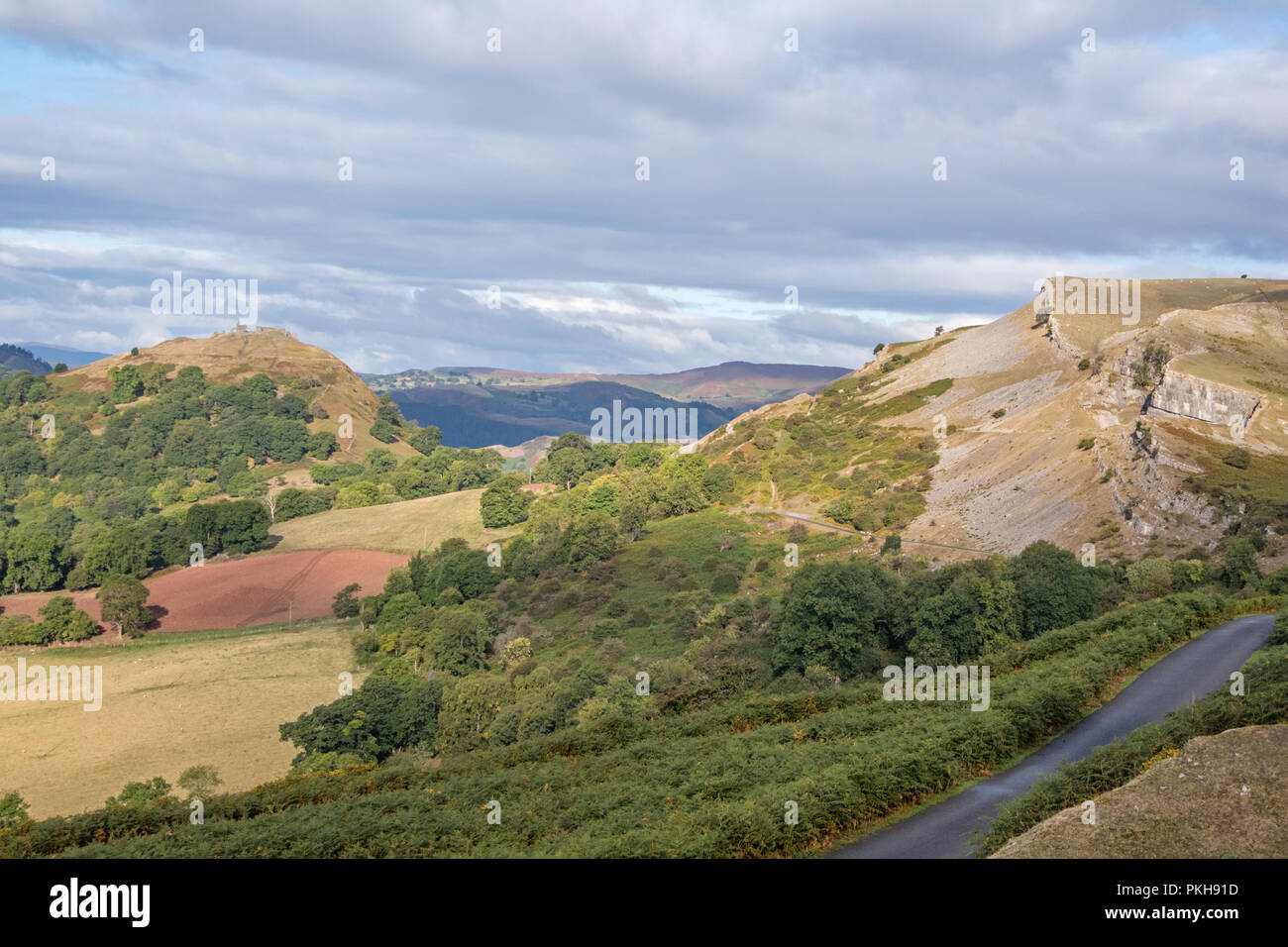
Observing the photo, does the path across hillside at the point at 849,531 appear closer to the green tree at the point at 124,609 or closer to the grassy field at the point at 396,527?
the grassy field at the point at 396,527

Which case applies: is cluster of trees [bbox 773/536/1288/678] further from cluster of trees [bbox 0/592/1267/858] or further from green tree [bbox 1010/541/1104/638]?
cluster of trees [bbox 0/592/1267/858]

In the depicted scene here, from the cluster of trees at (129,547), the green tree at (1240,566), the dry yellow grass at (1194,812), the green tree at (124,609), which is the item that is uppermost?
the green tree at (1240,566)

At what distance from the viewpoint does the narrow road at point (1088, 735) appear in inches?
787

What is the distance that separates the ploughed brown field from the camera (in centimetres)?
11556

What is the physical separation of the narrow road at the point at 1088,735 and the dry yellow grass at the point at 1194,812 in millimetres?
2854

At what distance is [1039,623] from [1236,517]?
2148cm

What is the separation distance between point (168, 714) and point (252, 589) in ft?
170

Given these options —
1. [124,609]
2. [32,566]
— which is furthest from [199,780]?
[32,566]

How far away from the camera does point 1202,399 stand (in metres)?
76.2

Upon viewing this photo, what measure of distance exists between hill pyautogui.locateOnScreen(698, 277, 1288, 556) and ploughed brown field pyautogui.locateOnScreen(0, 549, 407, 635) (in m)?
57.2

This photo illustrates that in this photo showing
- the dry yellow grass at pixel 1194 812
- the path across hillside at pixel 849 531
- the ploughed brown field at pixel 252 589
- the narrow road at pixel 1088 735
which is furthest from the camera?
the ploughed brown field at pixel 252 589

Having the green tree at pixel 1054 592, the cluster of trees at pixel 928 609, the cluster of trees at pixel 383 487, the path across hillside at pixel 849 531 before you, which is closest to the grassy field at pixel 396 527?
the cluster of trees at pixel 383 487
